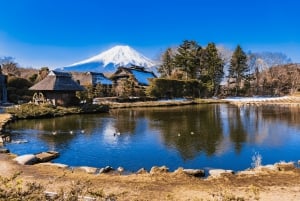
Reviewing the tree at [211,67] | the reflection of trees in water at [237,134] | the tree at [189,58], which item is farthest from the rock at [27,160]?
the tree at [211,67]

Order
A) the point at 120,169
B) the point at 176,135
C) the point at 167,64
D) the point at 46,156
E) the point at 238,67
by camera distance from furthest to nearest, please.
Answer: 1. the point at 167,64
2. the point at 238,67
3. the point at 176,135
4. the point at 46,156
5. the point at 120,169

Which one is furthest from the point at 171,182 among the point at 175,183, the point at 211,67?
the point at 211,67

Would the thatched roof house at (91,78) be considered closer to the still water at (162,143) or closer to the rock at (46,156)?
the still water at (162,143)

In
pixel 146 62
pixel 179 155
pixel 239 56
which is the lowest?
pixel 179 155

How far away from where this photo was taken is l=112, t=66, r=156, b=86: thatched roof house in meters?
59.6

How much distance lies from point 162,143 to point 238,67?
5125 cm

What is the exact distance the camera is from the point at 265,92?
65.3 metres

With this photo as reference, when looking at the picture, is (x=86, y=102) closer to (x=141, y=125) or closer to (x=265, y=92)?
(x=141, y=125)

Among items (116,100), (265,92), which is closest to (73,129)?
(116,100)

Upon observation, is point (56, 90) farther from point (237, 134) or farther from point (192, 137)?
point (237, 134)

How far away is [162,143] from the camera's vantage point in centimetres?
1631

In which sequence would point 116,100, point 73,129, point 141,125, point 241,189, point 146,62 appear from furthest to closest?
point 146,62 < point 116,100 < point 141,125 < point 73,129 < point 241,189

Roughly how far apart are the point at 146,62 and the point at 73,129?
166184 mm

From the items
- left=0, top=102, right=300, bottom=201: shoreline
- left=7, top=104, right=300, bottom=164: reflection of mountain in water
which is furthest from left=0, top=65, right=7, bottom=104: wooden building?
left=0, top=102, right=300, bottom=201: shoreline
